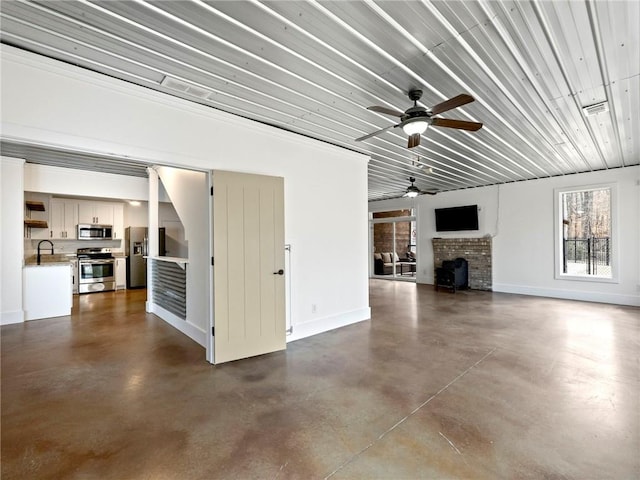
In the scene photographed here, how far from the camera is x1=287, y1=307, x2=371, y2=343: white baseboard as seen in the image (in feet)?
13.8

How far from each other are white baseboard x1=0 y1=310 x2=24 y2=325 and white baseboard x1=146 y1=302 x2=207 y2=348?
181 centimetres

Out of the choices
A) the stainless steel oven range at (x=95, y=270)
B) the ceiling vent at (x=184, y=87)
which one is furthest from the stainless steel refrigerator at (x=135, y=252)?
the ceiling vent at (x=184, y=87)

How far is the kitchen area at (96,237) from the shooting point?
23.6 feet

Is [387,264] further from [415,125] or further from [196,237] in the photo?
[415,125]

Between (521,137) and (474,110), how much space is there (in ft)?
4.73

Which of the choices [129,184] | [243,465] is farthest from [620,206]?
[129,184]

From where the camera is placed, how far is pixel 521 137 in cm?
439

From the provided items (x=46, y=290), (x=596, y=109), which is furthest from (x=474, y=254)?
(x=46, y=290)

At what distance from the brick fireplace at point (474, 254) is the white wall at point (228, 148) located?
15.0 feet

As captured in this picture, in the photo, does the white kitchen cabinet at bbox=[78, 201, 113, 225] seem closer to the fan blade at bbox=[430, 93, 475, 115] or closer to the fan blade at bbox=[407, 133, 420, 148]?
the fan blade at bbox=[407, 133, 420, 148]

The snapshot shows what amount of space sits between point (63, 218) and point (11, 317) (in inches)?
140

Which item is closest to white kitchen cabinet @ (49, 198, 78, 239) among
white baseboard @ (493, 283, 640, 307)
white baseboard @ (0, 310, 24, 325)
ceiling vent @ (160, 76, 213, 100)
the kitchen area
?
the kitchen area

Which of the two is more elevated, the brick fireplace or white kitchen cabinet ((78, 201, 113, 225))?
white kitchen cabinet ((78, 201, 113, 225))

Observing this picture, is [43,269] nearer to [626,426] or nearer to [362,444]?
[362,444]
